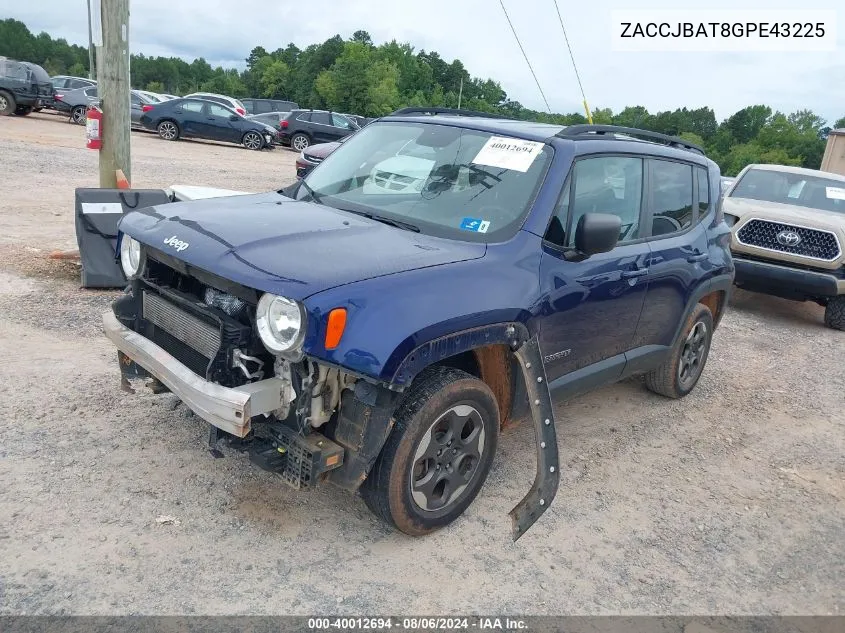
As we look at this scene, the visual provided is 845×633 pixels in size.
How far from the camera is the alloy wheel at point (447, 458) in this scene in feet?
10.8

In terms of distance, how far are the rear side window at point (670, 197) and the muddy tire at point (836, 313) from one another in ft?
14.9

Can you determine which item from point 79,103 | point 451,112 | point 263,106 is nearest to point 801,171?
point 451,112

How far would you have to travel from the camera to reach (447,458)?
3.39 m

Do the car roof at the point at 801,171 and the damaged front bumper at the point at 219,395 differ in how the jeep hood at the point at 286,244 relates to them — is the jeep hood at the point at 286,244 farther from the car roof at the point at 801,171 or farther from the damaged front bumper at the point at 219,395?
the car roof at the point at 801,171

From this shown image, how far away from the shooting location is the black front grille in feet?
27.2

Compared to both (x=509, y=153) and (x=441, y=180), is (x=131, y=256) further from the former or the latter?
(x=509, y=153)

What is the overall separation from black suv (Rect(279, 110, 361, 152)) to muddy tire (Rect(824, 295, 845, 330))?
60.7 ft

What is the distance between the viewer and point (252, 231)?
3291 millimetres

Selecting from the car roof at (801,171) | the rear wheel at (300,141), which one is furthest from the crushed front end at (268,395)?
the rear wheel at (300,141)

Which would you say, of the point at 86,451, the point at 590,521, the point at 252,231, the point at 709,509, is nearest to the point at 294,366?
the point at 252,231

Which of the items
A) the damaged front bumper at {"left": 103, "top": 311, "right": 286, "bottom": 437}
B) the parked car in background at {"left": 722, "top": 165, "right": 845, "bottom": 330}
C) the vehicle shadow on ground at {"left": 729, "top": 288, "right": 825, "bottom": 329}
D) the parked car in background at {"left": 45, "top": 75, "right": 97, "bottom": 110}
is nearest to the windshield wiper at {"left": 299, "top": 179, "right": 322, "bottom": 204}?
the damaged front bumper at {"left": 103, "top": 311, "right": 286, "bottom": 437}

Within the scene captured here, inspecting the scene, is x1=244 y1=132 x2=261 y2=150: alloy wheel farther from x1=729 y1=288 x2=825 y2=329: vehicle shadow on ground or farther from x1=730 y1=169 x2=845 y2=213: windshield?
x1=729 y1=288 x2=825 y2=329: vehicle shadow on ground

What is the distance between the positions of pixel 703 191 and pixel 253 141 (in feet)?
67.4

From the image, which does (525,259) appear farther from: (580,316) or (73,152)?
(73,152)
